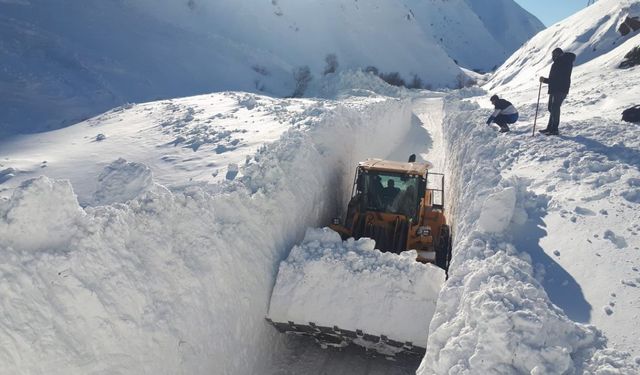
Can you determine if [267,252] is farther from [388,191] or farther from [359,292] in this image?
[388,191]

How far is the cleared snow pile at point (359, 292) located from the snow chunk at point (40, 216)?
9.59ft

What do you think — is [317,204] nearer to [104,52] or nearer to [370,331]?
[370,331]

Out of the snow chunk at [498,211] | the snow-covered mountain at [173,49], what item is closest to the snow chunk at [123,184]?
the snow chunk at [498,211]

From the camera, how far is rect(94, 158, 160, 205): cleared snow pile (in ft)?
19.9

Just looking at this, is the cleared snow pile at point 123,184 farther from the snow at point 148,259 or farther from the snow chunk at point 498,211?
the snow chunk at point 498,211

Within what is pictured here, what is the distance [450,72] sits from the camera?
184 ft

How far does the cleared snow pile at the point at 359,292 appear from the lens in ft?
20.9

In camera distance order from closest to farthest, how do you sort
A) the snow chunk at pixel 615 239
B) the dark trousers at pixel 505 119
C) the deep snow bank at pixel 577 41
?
1. the snow chunk at pixel 615 239
2. the dark trousers at pixel 505 119
3. the deep snow bank at pixel 577 41

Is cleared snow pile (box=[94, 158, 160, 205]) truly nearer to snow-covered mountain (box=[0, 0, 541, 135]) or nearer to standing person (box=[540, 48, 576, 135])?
standing person (box=[540, 48, 576, 135])

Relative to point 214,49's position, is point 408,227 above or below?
below

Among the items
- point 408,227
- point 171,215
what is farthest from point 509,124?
point 171,215

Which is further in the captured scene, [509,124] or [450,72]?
[450,72]

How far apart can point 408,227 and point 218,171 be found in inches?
128

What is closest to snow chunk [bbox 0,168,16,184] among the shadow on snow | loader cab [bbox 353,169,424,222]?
loader cab [bbox 353,169,424,222]
